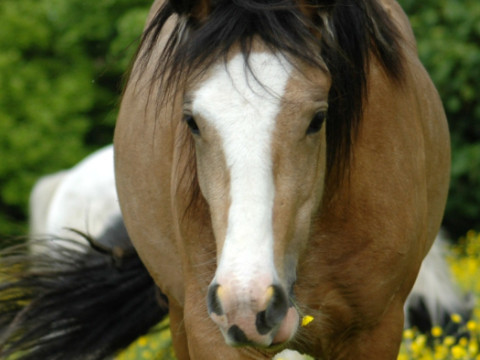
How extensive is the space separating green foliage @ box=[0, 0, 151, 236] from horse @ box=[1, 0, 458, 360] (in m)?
9.24

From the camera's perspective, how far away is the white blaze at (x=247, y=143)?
8.89 feet

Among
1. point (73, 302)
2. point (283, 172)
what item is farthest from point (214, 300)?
point (73, 302)

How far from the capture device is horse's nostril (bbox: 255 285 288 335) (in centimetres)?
270

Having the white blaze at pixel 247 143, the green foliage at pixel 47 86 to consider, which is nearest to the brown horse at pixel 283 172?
the white blaze at pixel 247 143

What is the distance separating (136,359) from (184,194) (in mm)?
3107

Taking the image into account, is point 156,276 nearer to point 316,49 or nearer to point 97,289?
point 97,289

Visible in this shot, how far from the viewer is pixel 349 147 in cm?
344

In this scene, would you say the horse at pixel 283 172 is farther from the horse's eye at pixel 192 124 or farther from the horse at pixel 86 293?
the horse at pixel 86 293

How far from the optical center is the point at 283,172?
2.93 meters

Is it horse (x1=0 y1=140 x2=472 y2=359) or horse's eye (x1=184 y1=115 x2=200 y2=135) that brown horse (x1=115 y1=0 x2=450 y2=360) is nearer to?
horse's eye (x1=184 y1=115 x2=200 y2=135)

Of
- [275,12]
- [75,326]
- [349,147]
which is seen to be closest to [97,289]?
[75,326]

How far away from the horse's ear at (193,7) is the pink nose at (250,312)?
102 cm

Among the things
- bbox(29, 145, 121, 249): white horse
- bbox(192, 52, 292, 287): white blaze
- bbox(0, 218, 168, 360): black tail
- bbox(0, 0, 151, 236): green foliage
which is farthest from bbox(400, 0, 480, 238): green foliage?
bbox(192, 52, 292, 287): white blaze

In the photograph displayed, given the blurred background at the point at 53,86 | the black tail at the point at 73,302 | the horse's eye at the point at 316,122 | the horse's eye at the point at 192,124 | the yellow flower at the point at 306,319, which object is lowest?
the blurred background at the point at 53,86
